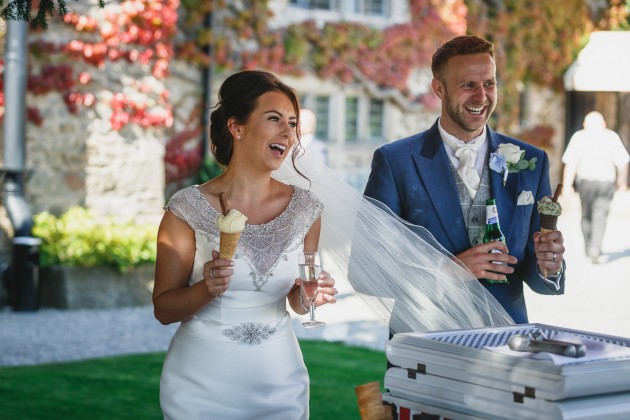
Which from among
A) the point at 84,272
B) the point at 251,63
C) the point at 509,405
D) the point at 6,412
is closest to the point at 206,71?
the point at 251,63

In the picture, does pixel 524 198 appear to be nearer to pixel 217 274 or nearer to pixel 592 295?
pixel 217 274

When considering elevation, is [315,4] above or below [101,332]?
above

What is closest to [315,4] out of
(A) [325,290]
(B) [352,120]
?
(B) [352,120]

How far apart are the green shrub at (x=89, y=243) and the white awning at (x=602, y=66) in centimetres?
810

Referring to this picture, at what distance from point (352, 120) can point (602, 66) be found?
5404mm

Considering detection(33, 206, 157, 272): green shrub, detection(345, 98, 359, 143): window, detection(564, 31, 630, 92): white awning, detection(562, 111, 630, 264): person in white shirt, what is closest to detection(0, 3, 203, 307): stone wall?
detection(33, 206, 157, 272): green shrub

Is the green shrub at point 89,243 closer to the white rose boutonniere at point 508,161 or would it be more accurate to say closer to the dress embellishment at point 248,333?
the dress embellishment at point 248,333

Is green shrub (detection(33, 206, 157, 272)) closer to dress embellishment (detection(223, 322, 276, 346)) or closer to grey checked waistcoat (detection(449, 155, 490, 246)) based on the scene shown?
dress embellishment (detection(223, 322, 276, 346))

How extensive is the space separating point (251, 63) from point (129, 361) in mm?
7752

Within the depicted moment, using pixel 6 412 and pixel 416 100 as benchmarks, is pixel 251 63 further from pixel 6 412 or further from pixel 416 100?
pixel 6 412

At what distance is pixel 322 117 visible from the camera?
1645cm

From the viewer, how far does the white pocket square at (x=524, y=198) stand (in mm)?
3594

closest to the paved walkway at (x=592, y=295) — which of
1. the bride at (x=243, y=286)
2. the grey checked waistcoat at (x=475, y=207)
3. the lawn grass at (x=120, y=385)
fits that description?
the lawn grass at (x=120, y=385)

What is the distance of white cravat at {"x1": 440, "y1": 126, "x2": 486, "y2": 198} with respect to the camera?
11.9 ft
